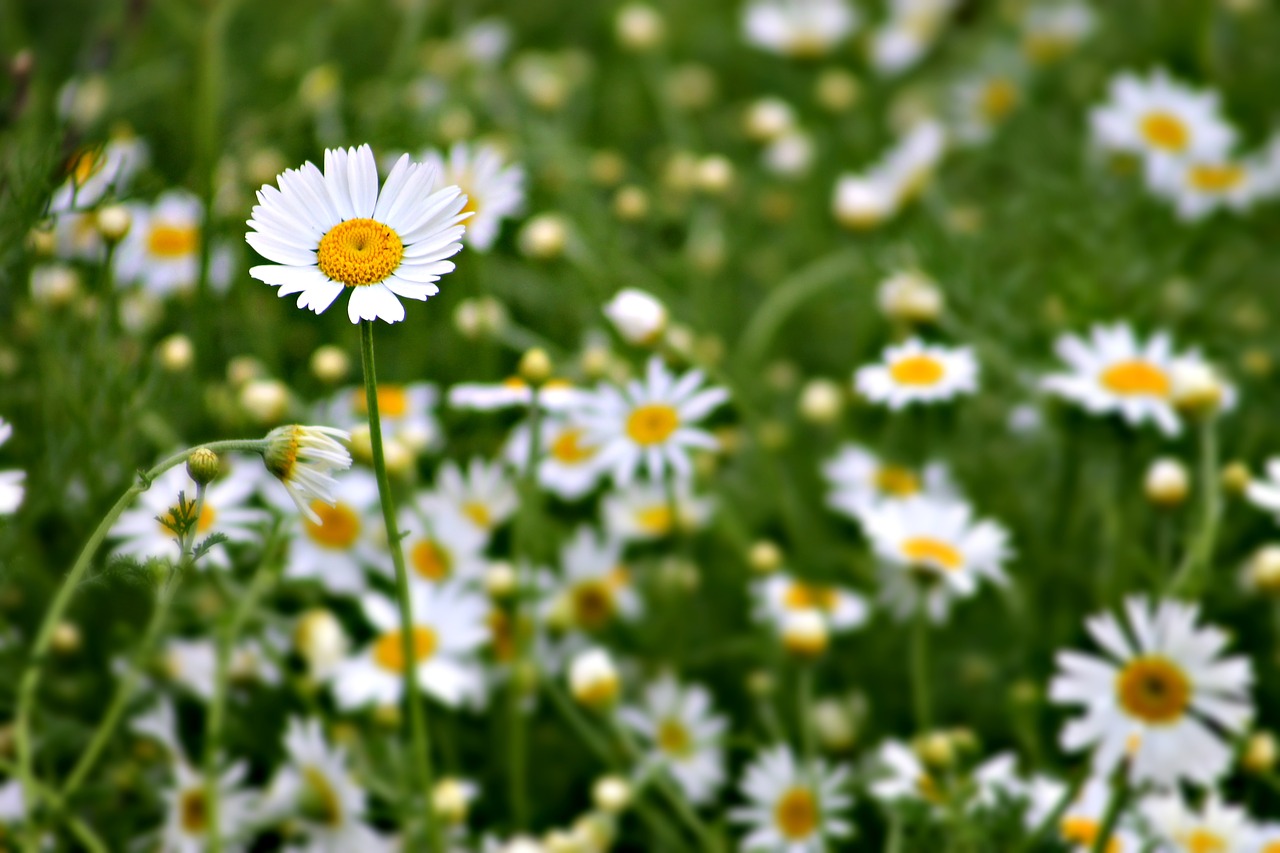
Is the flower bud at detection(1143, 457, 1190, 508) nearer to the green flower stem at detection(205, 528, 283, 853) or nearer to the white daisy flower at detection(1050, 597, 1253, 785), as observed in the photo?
the white daisy flower at detection(1050, 597, 1253, 785)

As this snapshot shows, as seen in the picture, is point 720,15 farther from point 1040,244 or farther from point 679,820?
point 679,820

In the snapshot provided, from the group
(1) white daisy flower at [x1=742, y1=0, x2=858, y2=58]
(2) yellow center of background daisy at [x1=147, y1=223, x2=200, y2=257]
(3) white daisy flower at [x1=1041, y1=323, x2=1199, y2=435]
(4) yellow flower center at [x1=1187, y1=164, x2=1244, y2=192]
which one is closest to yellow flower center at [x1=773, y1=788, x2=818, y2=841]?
(3) white daisy flower at [x1=1041, y1=323, x2=1199, y2=435]

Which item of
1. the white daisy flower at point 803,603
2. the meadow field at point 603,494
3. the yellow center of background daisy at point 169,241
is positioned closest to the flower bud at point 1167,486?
the meadow field at point 603,494

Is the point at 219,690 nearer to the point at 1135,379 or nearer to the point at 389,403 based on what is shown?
the point at 389,403

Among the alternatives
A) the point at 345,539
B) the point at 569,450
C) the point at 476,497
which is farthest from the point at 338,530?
the point at 569,450

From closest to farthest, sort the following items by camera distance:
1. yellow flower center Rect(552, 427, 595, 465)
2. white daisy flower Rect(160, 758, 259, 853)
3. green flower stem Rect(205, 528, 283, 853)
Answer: green flower stem Rect(205, 528, 283, 853)
white daisy flower Rect(160, 758, 259, 853)
yellow flower center Rect(552, 427, 595, 465)
